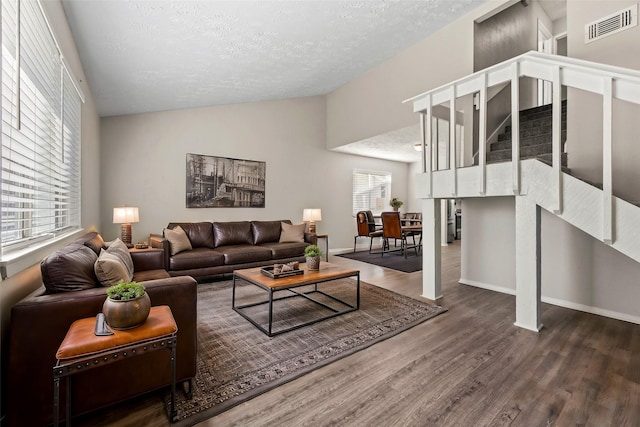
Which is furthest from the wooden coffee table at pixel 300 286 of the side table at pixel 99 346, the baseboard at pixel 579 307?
the baseboard at pixel 579 307

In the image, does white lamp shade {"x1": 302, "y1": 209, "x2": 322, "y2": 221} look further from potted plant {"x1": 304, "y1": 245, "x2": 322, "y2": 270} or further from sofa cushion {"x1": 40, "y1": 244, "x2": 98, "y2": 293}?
sofa cushion {"x1": 40, "y1": 244, "x2": 98, "y2": 293}

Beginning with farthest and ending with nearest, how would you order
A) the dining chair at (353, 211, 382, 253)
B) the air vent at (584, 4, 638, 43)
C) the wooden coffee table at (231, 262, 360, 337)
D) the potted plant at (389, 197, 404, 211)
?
1. the potted plant at (389, 197, 404, 211)
2. the dining chair at (353, 211, 382, 253)
3. the air vent at (584, 4, 638, 43)
4. the wooden coffee table at (231, 262, 360, 337)

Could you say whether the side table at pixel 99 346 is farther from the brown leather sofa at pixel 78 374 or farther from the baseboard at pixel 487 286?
the baseboard at pixel 487 286

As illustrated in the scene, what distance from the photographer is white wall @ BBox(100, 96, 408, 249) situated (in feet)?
14.6

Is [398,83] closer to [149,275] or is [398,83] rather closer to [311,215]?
[311,215]

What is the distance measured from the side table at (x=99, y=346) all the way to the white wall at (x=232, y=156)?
142 inches

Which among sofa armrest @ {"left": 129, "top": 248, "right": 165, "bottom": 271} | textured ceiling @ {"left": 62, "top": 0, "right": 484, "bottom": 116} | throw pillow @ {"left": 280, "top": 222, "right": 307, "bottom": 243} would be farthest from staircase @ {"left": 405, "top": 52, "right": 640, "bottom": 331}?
sofa armrest @ {"left": 129, "top": 248, "right": 165, "bottom": 271}

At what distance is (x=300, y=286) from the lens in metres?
3.05

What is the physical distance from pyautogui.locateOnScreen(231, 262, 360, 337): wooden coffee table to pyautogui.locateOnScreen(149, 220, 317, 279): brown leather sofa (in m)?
1.14

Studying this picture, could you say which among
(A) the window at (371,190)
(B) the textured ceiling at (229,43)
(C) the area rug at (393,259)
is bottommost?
(C) the area rug at (393,259)

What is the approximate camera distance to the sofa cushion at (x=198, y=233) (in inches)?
181

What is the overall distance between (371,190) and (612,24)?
17.2ft

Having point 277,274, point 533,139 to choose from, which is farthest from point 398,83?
point 277,274

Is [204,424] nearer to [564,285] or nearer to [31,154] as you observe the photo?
[31,154]
